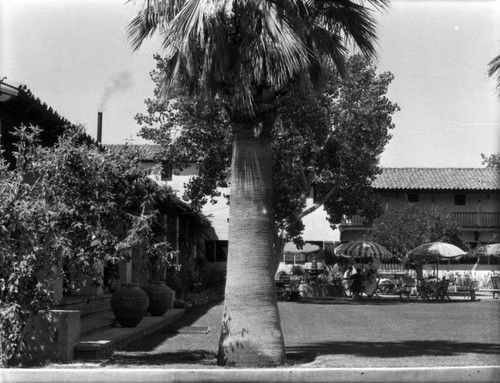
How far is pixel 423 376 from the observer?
9.66 m

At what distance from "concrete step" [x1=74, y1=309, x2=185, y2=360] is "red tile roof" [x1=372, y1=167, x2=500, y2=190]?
33.7 meters

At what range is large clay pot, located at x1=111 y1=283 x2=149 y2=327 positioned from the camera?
14.5 m

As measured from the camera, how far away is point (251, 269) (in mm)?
10852

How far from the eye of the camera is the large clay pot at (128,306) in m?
14.5

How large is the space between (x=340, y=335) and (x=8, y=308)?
306 inches

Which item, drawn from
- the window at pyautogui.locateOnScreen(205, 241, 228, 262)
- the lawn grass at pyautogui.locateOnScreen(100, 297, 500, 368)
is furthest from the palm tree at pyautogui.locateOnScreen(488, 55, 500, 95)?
the window at pyautogui.locateOnScreen(205, 241, 228, 262)

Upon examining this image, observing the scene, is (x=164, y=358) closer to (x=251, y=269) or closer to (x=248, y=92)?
(x=251, y=269)

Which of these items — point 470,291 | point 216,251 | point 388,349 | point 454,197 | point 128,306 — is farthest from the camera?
point 454,197

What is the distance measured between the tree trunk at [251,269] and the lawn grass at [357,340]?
466mm

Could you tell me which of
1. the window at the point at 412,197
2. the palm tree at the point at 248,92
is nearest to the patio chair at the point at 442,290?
the window at the point at 412,197

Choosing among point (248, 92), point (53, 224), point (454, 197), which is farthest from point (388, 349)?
point (454, 197)

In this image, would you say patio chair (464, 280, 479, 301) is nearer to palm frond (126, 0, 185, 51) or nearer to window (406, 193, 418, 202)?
window (406, 193, 418, 202)

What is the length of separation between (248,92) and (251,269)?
258 cm

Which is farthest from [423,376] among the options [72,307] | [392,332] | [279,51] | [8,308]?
[72,307]
